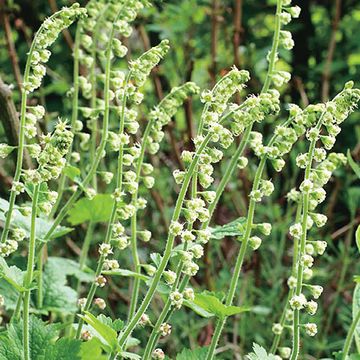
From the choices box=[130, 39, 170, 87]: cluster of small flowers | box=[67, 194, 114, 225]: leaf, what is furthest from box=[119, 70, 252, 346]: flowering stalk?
box=[67, 194, 114, 225]: leaf

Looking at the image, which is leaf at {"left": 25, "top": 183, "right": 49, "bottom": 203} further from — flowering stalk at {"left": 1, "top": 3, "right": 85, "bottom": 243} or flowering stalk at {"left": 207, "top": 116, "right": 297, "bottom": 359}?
flowering stalk at {"left": 207, "top": 116, "right": 297, "bottom": 359}

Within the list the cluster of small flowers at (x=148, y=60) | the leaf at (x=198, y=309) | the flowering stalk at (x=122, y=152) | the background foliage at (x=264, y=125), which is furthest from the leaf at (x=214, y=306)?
the background foliage at (x=264, y=125)

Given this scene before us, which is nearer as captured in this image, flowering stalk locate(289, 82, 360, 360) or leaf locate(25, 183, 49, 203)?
flowering stalk locate(289, 82, 360, 360)

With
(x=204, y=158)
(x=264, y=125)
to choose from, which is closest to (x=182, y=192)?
(x=204, y=158)

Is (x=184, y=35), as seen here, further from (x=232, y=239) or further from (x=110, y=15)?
(x=110, y=15)

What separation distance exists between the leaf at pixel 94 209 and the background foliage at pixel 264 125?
0.67 feet

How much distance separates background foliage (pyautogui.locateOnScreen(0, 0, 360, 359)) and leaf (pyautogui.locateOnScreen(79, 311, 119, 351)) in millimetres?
1013

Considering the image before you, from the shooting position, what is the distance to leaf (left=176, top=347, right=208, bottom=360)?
224 centimetres

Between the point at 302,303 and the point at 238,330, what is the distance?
1689mm

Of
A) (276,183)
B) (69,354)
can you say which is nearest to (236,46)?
(276,183)

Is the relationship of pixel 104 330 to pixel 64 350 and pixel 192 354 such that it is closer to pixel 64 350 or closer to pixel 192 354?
pixel 64 350

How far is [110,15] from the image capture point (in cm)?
291

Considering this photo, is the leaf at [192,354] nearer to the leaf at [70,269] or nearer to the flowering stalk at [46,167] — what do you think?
the flowering stalk at [46,167]

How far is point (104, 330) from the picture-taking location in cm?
195
